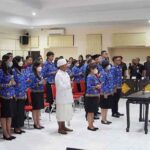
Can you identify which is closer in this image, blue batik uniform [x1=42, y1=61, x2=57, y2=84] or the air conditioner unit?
blue batik uniform [x1=42, y1=61, x2=57, y2=84]

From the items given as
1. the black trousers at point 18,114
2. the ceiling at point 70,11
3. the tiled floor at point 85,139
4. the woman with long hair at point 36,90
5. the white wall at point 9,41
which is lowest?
the tiled floor at point 85,139

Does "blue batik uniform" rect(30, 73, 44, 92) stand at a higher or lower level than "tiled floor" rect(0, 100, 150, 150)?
higher

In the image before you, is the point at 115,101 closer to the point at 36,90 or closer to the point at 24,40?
the point at 36,90

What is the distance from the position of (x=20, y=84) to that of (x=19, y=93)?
183 millimetres

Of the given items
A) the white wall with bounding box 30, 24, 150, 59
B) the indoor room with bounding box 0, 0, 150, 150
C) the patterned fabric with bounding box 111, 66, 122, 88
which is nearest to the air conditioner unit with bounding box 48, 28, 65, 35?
the indoor room with bounding box 0, 0, 150, 150

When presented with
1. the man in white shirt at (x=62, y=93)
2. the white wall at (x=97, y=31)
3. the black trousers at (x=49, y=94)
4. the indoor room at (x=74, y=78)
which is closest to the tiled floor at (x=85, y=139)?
the indoor room at (x=74, y=78)

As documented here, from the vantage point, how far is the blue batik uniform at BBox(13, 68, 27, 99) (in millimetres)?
5748

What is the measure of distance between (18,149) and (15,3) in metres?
6.31

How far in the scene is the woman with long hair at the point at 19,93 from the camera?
19.0 feet

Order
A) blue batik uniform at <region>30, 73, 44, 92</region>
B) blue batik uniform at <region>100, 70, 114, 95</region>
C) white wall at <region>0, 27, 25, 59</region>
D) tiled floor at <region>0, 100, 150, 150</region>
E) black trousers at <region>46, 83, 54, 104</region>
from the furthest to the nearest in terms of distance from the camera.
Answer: white wall at <region>0, 27, 25, 59</region>
black trousers at <region>46, 83, 54, 104</region>
blue batik uniform at <region>100, 70, 114, 95</region>
blue batik uniform at <region>30, 73, 44, 92</region>
tiled floor at <region>0, 100, 150, 150</region>

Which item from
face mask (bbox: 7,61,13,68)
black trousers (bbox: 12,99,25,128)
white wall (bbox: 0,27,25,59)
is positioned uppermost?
white wall (bbox: 0,27,25,59)

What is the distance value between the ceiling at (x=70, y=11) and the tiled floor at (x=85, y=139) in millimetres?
4995

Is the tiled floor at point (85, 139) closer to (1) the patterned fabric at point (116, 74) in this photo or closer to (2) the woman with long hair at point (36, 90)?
(2) the woman with long hair at point (36, 90)

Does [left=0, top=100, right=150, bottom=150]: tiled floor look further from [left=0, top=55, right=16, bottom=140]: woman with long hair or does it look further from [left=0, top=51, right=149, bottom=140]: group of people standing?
[left=0, top=55, right=16, bottom=140]: woman with long hair
